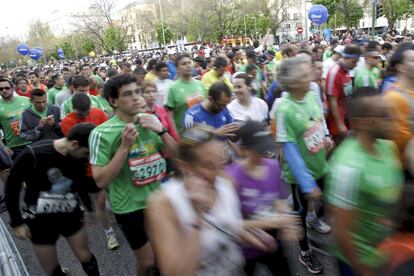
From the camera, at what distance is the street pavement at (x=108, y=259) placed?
3543 mm

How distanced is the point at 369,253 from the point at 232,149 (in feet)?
6.65

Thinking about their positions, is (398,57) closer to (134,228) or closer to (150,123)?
(150,123)

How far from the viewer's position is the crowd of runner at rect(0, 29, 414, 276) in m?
1.68

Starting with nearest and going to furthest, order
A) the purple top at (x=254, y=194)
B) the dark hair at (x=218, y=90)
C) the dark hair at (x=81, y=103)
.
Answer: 1. the purple top at (x=254, y=194)
2. the dark hair at (x=218, y=90)
3. the dark hair at (x=81, y=103)

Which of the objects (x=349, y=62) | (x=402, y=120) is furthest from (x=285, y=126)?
(x=349, y=62)

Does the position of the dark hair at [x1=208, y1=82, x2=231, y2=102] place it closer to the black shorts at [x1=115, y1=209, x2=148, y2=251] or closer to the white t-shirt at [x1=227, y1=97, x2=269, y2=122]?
the white t-shirt at [x1=227, y1=97, x2=269, y2=122]

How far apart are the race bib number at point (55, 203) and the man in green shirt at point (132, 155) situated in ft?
1.27

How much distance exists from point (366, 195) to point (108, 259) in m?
3.19

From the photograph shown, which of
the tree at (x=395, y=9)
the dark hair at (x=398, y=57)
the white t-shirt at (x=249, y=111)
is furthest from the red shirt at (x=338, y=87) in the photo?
the tree at (x=395, y=9)

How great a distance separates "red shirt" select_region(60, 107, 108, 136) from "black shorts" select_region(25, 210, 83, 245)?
5.32ft

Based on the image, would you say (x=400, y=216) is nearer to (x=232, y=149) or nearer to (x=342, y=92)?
(x=232, y=149)

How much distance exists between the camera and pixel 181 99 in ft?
16.7

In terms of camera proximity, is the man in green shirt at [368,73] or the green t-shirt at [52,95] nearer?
the man in green shirt at [368,73]

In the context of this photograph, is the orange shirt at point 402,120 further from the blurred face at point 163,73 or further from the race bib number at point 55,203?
the blurred face at point 163,73
